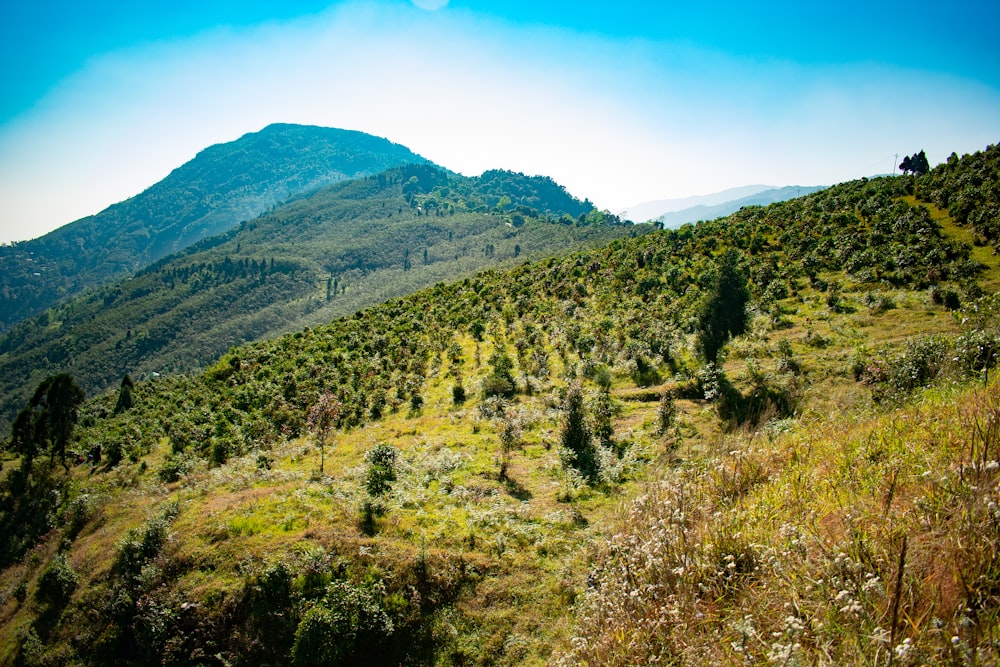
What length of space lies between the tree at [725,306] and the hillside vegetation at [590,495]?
0.36 ft

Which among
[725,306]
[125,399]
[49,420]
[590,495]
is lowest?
[590,495]

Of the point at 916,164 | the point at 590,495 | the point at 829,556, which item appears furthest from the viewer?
the point at 916,164

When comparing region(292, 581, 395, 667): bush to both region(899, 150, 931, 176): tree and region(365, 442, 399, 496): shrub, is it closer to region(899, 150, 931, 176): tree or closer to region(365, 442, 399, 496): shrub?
region(365, 442, 399, 496): shrub

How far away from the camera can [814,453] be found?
248 inches

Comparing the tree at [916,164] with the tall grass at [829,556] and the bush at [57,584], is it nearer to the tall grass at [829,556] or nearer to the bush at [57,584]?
the tall grass at [829,556]

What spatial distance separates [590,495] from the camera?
1206cm

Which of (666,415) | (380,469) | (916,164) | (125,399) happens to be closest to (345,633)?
(380,469)

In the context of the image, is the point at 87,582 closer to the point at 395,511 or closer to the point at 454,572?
the point at 395,511

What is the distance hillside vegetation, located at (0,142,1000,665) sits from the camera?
404cm

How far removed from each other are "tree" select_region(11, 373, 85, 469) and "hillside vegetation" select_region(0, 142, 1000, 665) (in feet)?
1.47

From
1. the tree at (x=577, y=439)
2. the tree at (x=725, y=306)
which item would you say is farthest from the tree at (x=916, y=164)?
the tree at (x=577, y=439)

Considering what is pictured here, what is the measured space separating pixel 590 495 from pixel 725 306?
→ 34.7 feet

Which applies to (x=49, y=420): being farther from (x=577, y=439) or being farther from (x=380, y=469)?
(x=577, y=439)

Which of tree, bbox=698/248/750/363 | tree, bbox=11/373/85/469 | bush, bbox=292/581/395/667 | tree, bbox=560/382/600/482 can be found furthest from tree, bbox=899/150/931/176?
tree, bbox=11/373/85/469
